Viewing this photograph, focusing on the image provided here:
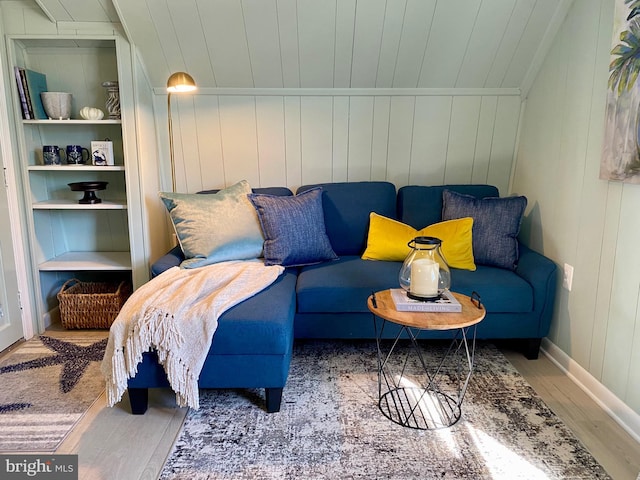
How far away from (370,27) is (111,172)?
1.98 metres

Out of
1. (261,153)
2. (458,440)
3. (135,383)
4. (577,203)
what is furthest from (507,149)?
(135,383)

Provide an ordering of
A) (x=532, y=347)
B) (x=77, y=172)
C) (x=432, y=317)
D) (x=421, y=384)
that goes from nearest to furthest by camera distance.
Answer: (x=432, y=317) → (x=421, y=384) → (x=532, y=347) → (x=77, y=172)

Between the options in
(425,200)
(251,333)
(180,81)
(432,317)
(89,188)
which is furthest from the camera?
(425,200)

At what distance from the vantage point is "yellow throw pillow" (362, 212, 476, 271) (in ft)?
8.27

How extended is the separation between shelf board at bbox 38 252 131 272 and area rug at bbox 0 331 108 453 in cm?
42

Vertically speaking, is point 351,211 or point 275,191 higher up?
point 275,191

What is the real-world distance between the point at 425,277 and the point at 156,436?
4.27 feet

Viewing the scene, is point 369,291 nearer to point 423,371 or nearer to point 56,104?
point 423,371

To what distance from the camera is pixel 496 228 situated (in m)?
2.55

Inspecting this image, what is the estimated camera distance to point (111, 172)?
301cm

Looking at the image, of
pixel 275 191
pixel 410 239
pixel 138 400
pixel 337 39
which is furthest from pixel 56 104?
pixel 410 239

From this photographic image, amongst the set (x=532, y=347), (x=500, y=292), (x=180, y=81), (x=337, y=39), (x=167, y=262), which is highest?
(x=337, y=39)

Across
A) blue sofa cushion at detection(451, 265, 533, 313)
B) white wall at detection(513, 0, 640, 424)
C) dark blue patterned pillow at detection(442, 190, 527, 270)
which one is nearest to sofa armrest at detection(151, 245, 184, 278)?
blue sofa cushion at detection(451, 265, 533, 313)

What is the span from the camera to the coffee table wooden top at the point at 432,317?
164 centimetres
